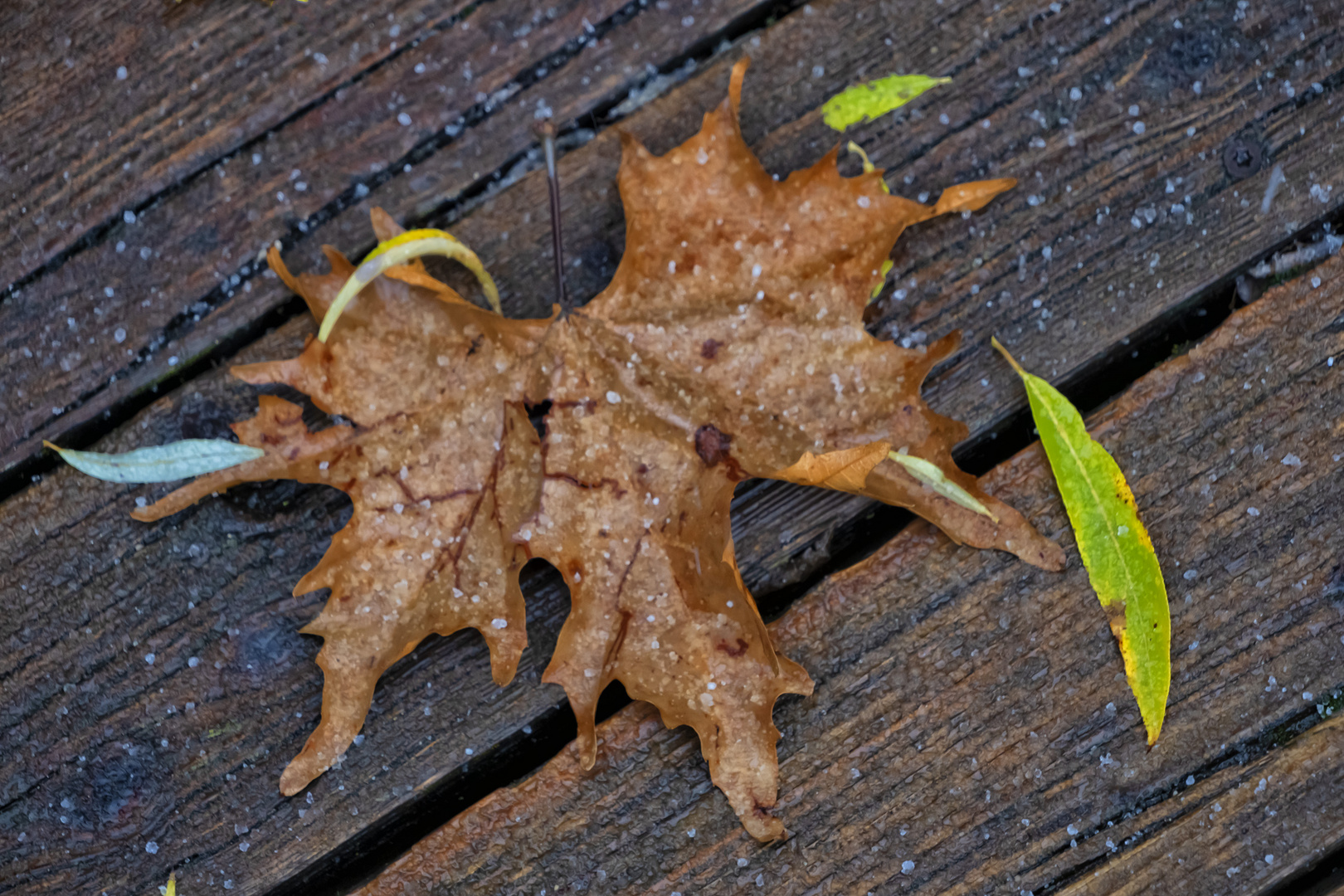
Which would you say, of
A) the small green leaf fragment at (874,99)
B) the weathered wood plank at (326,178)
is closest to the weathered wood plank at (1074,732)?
the small green leaf fragment at (874,99)

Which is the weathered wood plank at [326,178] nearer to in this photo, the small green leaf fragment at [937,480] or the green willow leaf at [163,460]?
the green willow leaf at [163,460]

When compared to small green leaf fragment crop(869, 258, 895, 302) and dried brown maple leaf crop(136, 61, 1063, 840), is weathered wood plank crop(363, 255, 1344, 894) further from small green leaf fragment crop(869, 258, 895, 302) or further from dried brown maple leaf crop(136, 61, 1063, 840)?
small green leaf fragment crop(869, 258, 895, 302)

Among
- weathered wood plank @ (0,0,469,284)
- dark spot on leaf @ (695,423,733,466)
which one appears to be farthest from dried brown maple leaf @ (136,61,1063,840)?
weathered wood plank @ (0,0,469,284)

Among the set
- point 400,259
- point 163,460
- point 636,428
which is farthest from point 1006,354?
point 163,460

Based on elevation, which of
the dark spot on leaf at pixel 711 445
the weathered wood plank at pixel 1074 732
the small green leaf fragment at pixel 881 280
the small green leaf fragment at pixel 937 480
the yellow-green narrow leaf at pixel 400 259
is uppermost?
the yellow-green narrow leaf at pixel 400 259

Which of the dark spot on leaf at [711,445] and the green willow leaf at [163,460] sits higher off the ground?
the green willow leaf at [163,460]

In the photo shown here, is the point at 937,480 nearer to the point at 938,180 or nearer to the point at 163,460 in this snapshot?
the point at 938,180

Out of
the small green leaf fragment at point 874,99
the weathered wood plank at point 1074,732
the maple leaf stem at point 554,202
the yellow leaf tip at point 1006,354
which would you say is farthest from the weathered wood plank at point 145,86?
the weathered wood plank at point 1074,732

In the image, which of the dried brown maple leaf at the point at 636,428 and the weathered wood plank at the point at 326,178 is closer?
the dried brown maple leaf at the point at 636,428
